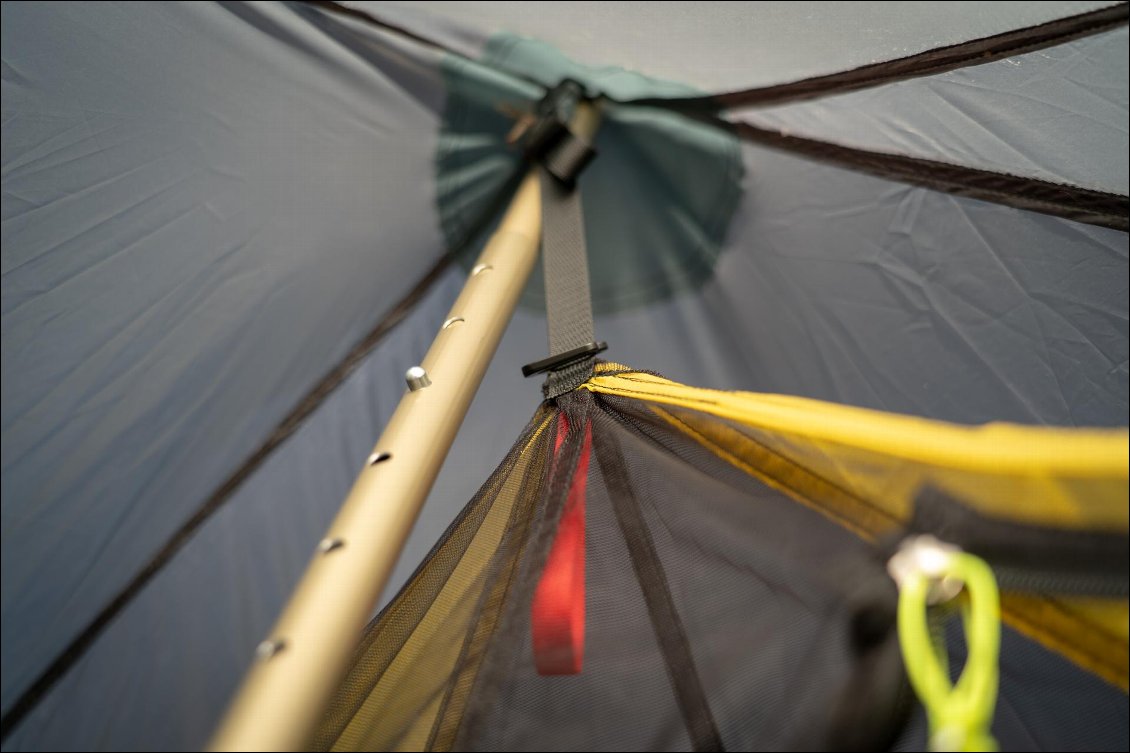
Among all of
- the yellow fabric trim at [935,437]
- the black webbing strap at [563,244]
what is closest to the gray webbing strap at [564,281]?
the black webbing strap at [563,244]

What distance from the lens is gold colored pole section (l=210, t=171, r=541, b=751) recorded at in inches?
17.1

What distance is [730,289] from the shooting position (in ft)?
3.48

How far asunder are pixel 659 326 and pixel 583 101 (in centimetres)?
32

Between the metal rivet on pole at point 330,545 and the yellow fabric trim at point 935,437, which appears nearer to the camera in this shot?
the yellow fabric trim at point 935,437

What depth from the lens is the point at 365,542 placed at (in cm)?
52

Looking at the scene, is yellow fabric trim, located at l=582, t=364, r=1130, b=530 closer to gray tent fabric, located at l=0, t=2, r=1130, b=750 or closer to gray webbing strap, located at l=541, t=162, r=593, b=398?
gray webbing strap, located at l=541, t=162, r=593, b=398

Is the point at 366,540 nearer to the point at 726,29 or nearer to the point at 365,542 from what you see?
the point at 365,542

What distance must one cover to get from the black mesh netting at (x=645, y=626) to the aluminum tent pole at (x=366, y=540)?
0.04 m

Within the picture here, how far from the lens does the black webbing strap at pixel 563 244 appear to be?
2.09 feet

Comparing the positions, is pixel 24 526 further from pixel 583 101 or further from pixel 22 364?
pixel 583 101

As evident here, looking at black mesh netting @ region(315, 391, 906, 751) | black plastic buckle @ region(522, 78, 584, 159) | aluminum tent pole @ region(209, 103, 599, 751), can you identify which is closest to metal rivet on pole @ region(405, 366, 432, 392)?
aluminum tent pole @ region(209, 103, 599, 751)

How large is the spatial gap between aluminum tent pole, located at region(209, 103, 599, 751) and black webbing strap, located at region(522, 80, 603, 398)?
0.05 meters

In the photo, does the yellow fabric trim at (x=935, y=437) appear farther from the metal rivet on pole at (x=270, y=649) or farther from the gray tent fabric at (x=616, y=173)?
the gray tent fabric at (x=616, y=173)

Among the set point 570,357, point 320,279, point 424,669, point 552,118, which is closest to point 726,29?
point 552,118
